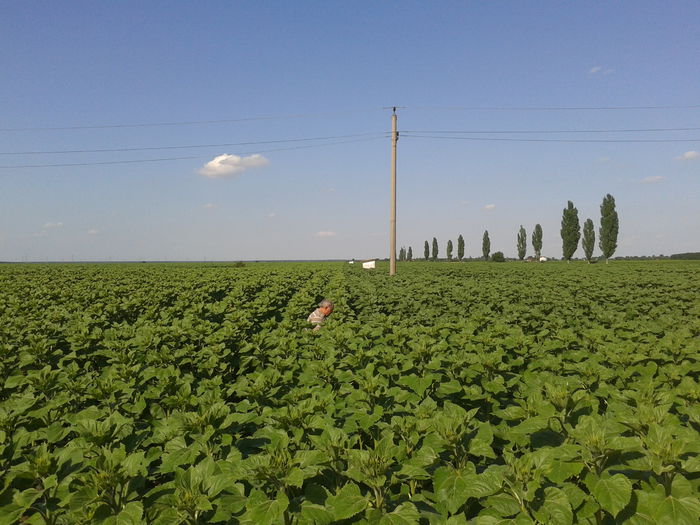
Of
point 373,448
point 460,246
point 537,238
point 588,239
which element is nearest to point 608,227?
point 588,239

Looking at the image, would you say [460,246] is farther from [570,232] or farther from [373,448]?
[373,448]

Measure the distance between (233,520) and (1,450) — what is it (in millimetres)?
1396

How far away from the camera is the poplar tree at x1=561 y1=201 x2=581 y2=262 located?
8088cm

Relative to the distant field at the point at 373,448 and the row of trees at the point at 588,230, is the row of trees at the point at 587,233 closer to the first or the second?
the row of trees at the point at 588,230

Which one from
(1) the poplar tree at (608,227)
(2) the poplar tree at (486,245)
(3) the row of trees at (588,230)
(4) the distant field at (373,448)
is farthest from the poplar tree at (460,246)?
(4) the distant field at (373,448)

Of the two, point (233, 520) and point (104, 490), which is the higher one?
point (104, 490)

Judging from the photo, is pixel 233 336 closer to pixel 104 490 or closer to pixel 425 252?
pixel 104 490

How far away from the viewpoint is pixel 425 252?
139 metres

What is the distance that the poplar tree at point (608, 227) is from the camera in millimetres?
73062

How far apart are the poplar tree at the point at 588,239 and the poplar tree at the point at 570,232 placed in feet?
6.14

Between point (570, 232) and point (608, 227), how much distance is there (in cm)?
753

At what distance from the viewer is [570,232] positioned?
3196 inches

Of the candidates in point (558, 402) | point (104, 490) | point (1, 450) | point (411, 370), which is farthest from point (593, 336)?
point (1, 450)

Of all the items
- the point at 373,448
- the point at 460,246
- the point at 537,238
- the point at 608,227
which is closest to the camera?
the point at 373,448
